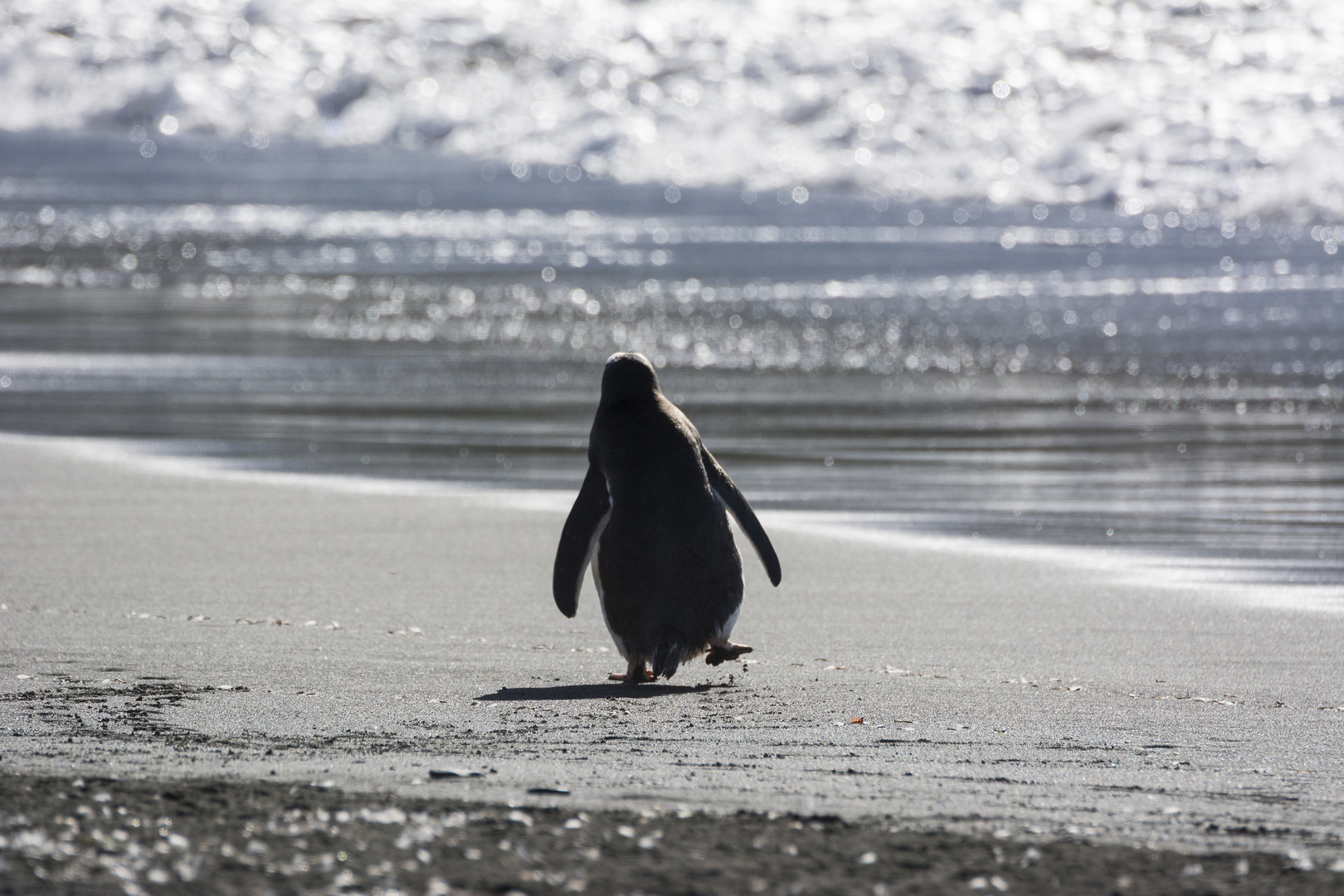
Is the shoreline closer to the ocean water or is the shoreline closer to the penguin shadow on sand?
the ocean water

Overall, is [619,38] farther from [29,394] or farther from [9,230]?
[29,394]

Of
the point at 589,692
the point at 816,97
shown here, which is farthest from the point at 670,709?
the point at 816,97

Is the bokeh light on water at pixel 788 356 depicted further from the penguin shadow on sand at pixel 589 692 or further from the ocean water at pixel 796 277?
the penguin shadow on sand at pixel 589 692

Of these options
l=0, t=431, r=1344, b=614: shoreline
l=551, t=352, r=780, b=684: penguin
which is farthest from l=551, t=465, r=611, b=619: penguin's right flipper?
l=0, t=431, r=1344, b=614: shoreline

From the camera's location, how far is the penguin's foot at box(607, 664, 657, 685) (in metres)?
5.20

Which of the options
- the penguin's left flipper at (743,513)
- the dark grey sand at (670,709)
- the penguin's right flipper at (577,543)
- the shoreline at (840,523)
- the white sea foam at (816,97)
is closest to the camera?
the dark grey sand at (670,709)

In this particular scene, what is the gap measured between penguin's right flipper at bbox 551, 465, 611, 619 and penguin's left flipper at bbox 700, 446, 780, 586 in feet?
1.33

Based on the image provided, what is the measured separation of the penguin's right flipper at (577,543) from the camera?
5285 millimetres

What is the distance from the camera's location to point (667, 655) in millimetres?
5176

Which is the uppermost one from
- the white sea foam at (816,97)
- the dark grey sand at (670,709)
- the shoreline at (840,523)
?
Answer: the white sea foam at (816,97)

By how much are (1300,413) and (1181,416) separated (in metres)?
0.81

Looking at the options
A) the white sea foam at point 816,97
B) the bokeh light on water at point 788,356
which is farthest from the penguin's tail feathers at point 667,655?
the white sea foam at point 816,97

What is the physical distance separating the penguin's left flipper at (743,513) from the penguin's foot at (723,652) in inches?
11.0

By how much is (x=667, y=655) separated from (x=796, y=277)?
17.1m
